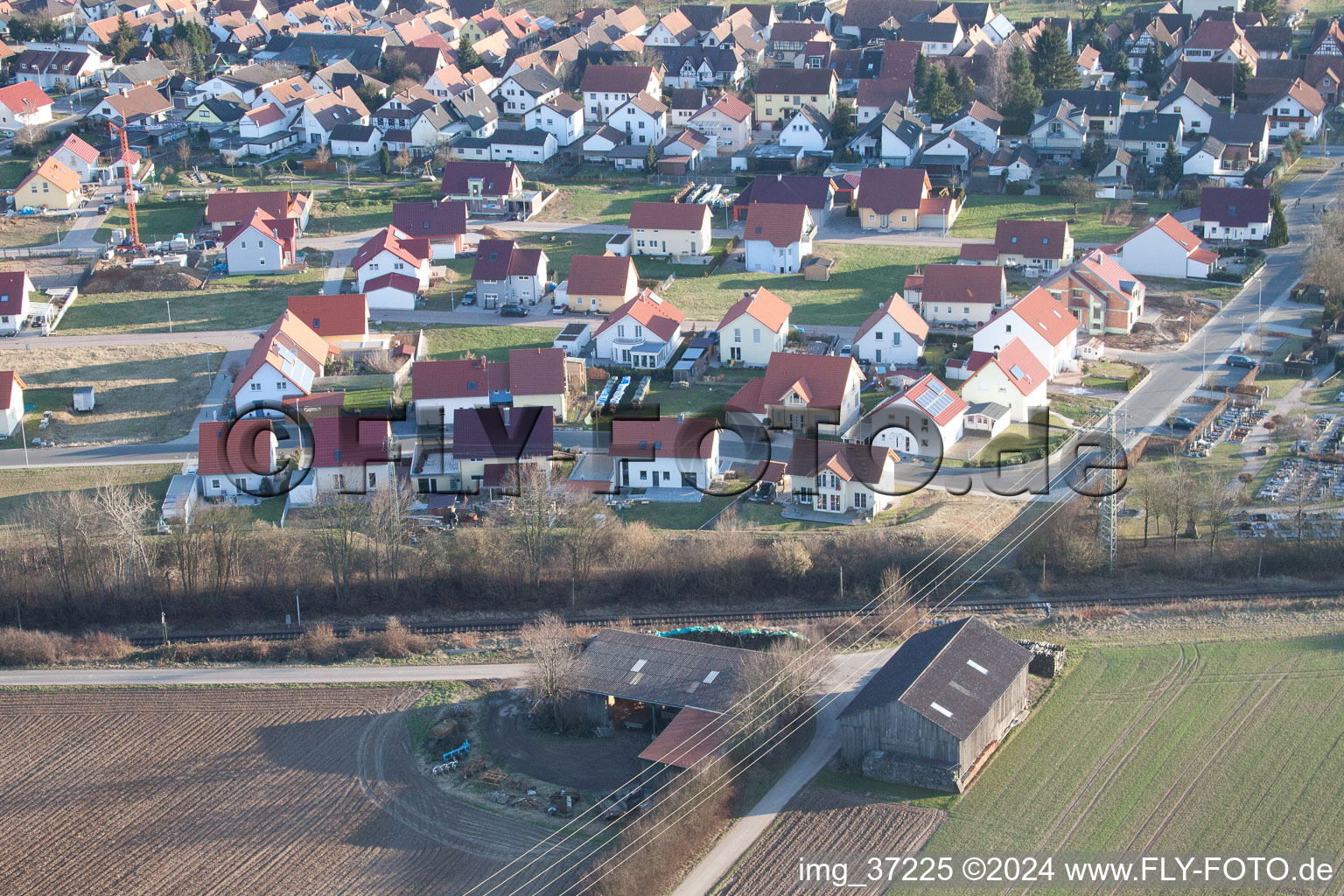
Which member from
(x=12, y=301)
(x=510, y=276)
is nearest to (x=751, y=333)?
(x=510, y=276)

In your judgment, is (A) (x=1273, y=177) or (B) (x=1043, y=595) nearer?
(B) (x=1043, y=595)

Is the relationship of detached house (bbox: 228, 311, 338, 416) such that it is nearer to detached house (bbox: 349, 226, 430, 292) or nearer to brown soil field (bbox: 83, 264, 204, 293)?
detached house (bbox: 349, 226, 430, 292)

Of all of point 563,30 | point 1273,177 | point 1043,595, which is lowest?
point 1043,595

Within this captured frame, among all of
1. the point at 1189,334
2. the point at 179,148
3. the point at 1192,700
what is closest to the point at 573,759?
the point at 1192,700

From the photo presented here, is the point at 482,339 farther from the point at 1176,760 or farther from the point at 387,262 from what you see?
the point at 1176,760

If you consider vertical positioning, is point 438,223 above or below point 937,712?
above

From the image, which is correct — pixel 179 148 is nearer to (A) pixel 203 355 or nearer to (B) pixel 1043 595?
(A) pixel 203 355
